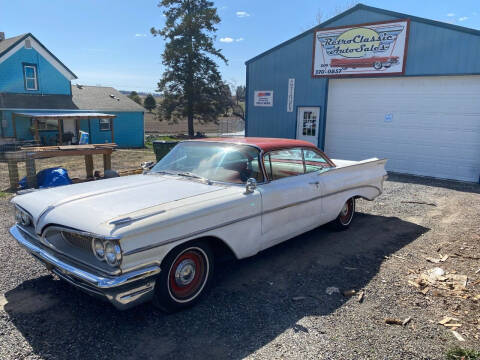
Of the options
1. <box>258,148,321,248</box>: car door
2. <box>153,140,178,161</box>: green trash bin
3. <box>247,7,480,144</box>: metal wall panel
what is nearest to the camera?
<box>258,148,321,248</box>: car door

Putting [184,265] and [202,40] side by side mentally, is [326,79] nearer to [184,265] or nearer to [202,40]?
[184,265]

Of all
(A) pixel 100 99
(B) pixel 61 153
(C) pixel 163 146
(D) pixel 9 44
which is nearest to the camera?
(B) pixel 61 153

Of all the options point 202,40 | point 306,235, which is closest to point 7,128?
point 202,40

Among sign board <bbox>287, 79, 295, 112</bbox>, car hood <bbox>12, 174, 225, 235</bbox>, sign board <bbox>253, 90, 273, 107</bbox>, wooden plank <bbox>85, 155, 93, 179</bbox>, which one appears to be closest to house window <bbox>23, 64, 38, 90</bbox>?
sign board <bbox>253, 90, 273, 107</bbox>

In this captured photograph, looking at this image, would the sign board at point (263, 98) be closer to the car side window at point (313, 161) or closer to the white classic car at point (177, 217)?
the car side window at point (313, 161)

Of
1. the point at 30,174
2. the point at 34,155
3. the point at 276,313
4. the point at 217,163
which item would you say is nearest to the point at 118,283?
the point at 276,313

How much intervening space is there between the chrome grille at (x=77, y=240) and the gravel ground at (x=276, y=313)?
652mm

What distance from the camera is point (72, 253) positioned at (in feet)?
10.5

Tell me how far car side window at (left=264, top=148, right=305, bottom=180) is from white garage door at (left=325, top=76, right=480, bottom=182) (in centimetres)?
799

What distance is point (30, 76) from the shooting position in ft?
68.6

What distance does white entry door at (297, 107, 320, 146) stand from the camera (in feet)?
44.7

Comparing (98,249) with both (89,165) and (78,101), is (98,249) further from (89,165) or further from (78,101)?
(78,101)

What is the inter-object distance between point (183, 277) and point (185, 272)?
0.16ft

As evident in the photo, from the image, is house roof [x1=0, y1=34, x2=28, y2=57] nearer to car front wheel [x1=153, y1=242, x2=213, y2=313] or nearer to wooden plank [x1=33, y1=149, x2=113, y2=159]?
wooden plank [x1=33, y1=149, x2=113, y2=159]
